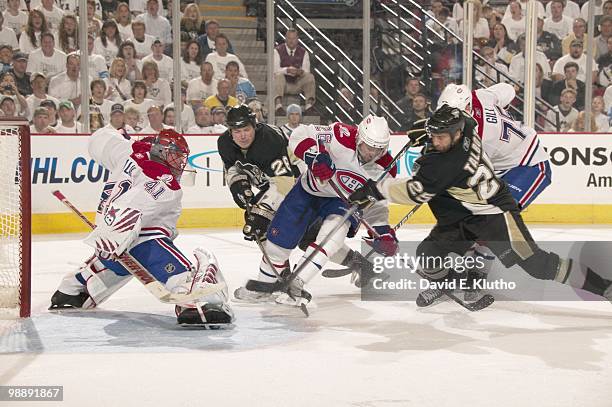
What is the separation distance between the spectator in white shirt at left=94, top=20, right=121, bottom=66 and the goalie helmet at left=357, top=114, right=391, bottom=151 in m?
3.96

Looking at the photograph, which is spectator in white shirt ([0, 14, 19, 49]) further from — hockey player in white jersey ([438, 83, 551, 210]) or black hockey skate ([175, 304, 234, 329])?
black hockey skate ([175, 304, 234, 329])

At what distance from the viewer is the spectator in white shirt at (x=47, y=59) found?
768 cm

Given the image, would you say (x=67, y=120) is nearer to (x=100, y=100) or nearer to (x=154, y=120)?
(x=100, y=100)

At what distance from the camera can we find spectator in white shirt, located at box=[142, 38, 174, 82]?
8141 millimetres

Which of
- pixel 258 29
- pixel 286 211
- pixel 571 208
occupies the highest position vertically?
pixel 258 29

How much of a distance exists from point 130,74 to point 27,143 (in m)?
3.81

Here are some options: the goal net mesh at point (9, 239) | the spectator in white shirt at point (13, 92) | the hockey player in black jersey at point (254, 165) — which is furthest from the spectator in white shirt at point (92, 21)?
the hockey player in black jersey at point (254, 165)

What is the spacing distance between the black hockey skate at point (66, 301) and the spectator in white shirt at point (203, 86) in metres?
3.93

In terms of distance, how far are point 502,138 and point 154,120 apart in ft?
12.9

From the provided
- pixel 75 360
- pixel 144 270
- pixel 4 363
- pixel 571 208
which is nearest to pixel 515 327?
pixel 144 270

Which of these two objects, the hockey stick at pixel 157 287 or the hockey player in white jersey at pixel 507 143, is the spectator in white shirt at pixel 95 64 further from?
the hockey stick at pixel 157 287

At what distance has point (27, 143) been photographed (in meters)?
4.33

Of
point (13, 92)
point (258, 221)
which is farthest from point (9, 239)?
point (13, 92)

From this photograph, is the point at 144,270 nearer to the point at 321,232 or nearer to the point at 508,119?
the point at 321,232
